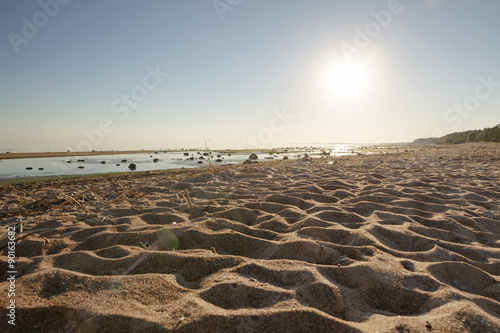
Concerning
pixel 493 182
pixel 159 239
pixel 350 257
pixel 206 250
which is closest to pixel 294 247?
pixel 350 257

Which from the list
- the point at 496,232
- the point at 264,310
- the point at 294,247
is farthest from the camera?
the point at 496,232

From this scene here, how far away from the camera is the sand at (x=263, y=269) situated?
4.07 ft

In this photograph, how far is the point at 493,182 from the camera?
499cm

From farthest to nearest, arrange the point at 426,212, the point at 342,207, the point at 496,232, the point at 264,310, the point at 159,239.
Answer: the point at 342,207 → the point at 426,212 → the point at 496,232 → the point at 159,239 → the point at 264,310

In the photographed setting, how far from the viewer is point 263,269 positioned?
70.4 inches

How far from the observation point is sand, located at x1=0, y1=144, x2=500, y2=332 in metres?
1.24

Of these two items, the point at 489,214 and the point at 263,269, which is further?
the point at 489,214

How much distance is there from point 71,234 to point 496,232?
16.5ft

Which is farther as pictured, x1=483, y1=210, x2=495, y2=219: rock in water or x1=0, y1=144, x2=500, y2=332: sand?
x1=483, y1=210, x2=495, y2=219: rock in water

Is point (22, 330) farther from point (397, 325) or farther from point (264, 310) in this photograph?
point (397, 325)

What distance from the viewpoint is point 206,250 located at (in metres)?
Answer: 2.21

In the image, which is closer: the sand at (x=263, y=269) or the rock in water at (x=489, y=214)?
the sand at (x=263, y=269)

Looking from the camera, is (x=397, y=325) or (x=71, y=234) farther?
(x=71, y=234)

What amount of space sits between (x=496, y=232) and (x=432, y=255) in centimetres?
134
